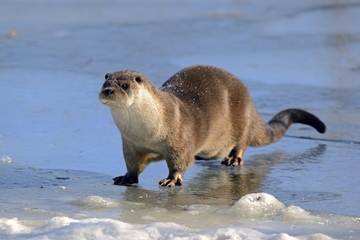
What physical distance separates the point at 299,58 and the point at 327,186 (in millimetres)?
4154

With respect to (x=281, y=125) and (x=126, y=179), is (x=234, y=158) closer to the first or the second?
(x=281, y=125)

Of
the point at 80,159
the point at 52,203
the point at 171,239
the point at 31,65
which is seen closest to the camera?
the point at 171,239

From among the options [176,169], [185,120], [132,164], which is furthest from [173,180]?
[185,120]

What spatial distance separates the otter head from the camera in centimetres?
415

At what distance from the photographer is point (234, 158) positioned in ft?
17.1

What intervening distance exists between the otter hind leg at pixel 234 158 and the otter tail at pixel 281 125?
250 millimetres

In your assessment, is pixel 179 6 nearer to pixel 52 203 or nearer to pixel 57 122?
pixel 57 122

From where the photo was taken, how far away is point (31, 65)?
26.1ft

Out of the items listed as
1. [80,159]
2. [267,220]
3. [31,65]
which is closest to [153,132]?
[80,159]

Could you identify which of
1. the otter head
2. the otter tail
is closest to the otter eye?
the otter head

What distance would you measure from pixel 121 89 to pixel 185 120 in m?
0.56

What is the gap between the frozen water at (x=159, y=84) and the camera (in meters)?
3.58

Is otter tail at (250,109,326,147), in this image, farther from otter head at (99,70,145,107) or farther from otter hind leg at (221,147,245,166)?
otter head at (99,70,145,107)

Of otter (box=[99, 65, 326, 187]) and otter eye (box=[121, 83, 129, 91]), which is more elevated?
otter eye (box=[121, 83, 129, 91])
